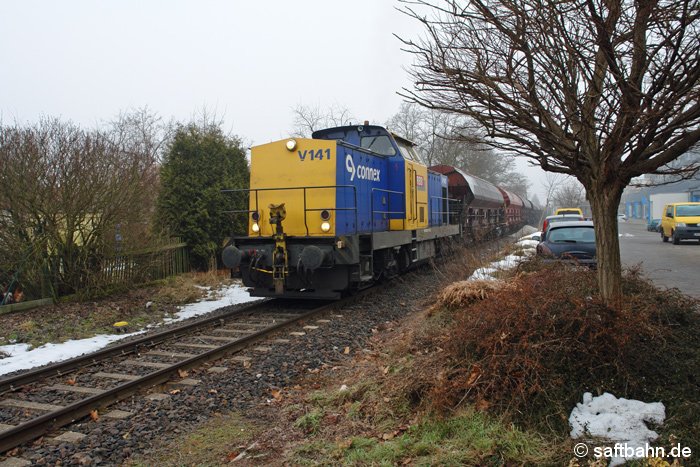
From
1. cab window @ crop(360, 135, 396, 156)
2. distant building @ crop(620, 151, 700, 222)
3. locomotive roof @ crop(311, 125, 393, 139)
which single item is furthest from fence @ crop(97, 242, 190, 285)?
distant building @ crop(620, 151, 700, 222)

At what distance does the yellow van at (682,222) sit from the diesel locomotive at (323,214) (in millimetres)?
17889

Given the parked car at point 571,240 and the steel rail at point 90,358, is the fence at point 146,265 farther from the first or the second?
the parked car at point 571,240

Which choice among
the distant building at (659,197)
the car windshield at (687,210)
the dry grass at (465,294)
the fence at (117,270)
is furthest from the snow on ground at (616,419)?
the distant building at (659,197)

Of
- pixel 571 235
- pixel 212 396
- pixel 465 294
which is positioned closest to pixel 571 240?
pixel 571 235

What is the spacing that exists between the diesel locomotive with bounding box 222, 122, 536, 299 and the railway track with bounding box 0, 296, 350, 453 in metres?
1.01

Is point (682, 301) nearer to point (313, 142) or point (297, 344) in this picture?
point (297, 344)

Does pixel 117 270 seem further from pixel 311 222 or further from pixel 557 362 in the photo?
pixel 557 362

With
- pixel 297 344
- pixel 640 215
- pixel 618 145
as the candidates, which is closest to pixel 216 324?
pixel 297 344

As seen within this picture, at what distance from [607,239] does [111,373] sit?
5582mm

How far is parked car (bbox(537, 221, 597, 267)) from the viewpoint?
11219 mm

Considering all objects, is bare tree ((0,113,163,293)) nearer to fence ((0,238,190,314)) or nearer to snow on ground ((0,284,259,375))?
fence ((0,238,190,314))

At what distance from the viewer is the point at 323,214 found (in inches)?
363

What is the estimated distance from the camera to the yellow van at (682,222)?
23172 millimetres

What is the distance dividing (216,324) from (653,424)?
652 centimetres
